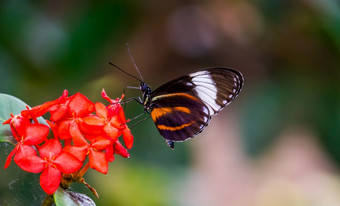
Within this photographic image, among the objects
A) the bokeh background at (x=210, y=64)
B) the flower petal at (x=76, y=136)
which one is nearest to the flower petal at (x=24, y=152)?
the flower petal at (x=76, y=136)

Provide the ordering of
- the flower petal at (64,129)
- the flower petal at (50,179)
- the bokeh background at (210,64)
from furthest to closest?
the bokeh background at (210,64) < the flower petal at (64,129) < the flower petal at (50,179)

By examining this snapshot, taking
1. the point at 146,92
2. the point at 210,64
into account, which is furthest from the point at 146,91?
the point at 210,64

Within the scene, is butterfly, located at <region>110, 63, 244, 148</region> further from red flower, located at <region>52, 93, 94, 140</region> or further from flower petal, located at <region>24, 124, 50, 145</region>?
flower petal, located at <region>24, 124, 50, 145</region>

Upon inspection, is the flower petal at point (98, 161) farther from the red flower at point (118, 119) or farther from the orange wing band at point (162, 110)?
the orange wing band at point (162, 110)

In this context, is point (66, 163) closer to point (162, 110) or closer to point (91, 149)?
point (91, 149)

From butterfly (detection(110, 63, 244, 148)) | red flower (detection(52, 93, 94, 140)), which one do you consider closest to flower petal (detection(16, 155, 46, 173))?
red flower (detection(52, 93, 94, 140))

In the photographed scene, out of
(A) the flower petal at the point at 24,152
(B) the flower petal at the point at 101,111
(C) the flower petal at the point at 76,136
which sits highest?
(B) the flower petal at the point at 101,111

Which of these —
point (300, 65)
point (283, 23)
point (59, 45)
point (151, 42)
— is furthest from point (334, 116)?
point (59, 45)

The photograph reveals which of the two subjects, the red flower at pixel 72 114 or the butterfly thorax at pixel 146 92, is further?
the butterfly thorax at pixel 146 92
